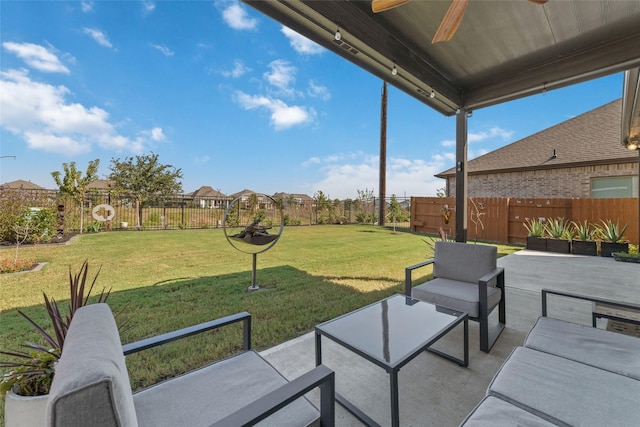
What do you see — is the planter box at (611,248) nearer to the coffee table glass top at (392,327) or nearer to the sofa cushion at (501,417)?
the coffee table glass top at (392,327)

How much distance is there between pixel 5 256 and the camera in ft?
16.0

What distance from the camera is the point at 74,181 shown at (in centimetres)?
831

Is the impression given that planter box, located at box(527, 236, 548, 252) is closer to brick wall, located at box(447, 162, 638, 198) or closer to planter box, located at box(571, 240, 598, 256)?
planter box, located at box(571, 240, 598, 256)

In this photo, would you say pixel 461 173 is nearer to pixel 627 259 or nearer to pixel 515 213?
pixel 627 259

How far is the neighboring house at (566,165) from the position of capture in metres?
9.06

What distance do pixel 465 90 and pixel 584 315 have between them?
11.4 feet

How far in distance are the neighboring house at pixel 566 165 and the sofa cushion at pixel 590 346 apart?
10.8m

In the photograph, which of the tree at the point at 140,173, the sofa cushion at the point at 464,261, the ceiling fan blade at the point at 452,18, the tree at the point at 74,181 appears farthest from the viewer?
the tree at the point at 140,173

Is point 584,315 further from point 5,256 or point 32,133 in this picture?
point 32,133

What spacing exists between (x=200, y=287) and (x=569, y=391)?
383cm

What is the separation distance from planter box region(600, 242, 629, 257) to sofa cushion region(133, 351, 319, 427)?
28.0ft

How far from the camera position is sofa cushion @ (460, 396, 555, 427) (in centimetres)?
103

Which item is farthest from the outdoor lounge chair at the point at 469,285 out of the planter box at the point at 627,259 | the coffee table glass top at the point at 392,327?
the planter box at the point at 627,259

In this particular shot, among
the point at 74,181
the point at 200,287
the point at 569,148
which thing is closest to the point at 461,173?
the point at 200,287
